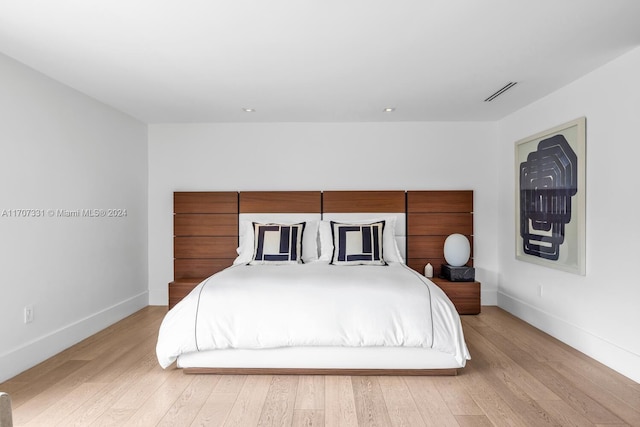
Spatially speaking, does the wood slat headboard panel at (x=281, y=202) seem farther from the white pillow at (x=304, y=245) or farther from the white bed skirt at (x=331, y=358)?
the white bed skirt at (x=331, y=358)

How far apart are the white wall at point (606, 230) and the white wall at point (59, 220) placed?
175 inches

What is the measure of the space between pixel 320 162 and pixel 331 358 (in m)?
2.77

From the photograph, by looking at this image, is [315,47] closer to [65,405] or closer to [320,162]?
[320,162]

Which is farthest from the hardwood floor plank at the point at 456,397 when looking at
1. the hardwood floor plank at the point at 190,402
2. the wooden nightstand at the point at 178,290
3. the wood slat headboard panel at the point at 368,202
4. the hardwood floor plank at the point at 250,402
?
the wooden nightstand at the point at 178,290

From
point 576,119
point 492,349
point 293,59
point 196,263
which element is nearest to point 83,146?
point 196,263

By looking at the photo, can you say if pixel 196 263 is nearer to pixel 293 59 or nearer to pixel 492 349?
pixel 293 59

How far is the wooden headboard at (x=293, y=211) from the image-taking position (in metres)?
4.94

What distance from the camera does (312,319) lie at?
112 inches

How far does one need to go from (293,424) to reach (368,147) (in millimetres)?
3556

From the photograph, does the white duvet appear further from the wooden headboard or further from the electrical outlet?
the wooden headboard

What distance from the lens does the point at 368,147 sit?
16.6 feet

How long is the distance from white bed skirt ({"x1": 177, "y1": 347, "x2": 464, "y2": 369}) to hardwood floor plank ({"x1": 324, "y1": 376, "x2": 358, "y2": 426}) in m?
0.12

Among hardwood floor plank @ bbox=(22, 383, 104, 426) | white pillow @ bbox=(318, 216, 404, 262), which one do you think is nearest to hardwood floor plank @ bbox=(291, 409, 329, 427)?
hardwood floor plank @ bbox=(22, 383, 104, 426)

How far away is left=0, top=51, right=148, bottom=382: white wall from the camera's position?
292 cm
